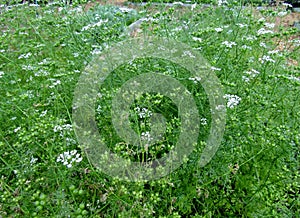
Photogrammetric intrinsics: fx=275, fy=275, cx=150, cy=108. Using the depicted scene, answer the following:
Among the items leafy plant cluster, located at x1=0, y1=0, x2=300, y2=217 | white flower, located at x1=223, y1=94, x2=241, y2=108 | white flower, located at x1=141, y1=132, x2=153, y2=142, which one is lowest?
leafy plant cluster, located at x1=0, y1=0, x2=300, y2=217

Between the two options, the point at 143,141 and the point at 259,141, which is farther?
the point at 259,141

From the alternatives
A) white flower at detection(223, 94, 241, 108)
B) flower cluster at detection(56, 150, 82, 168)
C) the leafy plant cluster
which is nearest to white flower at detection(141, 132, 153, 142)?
the leafy plant cluster

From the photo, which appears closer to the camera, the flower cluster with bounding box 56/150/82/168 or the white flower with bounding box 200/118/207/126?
the flower cluster with bounding box 56/150/82/168

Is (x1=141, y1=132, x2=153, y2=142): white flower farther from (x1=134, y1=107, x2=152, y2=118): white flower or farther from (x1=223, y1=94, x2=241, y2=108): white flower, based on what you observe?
(x1=223, y1=94, x2=241, y2=108): white flower

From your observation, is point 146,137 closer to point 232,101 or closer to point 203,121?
point 203,121

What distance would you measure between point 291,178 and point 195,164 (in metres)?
0.80

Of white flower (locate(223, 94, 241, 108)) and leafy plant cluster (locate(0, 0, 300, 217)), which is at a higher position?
white flower (locate(223, 94, 241, 108))

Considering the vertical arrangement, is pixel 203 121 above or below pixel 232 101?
below

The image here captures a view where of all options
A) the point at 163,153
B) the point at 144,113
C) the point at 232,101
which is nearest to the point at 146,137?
the point at 144,113

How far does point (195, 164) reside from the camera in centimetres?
A: 217

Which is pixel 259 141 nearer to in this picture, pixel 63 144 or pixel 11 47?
pixel 63 144

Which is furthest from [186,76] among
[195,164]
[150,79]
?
[195,164]

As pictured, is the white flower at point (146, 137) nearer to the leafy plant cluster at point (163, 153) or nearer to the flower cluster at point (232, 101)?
the leafy plant cluster at point (163, 153)

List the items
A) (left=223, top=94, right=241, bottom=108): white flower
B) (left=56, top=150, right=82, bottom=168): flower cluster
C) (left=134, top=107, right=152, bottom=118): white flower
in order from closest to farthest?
1. (left=56, top=150, right=82, bottom=168): flower cluster
2. (left=134, top=107, right=152, bottom=118): white flower
3. (left=223, top=94, right=241, bottom=108): white flower
